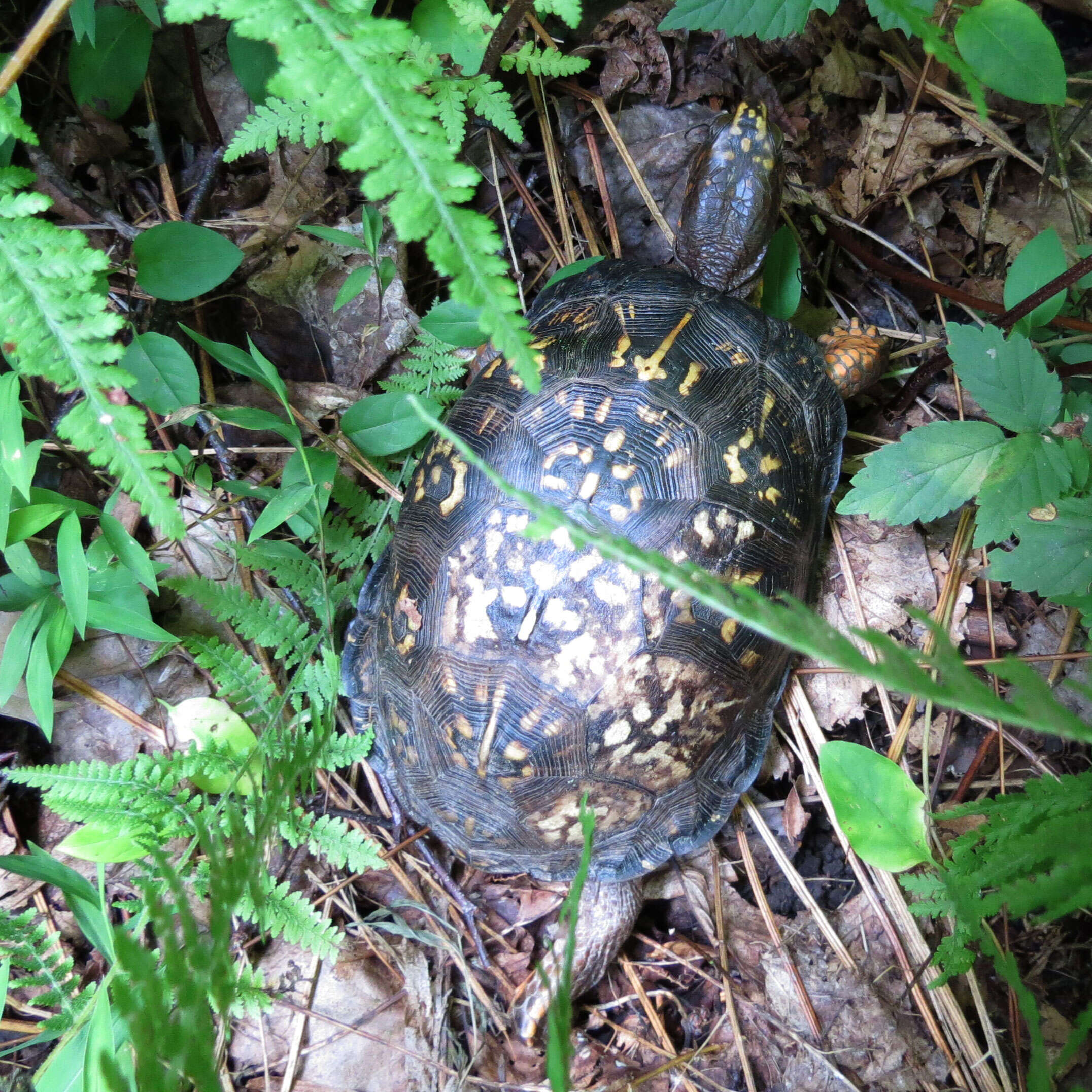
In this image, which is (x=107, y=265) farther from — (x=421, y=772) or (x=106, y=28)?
(x=421, y=772)

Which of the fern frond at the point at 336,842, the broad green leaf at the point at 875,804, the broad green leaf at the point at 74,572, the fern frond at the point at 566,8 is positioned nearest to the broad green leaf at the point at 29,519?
the broad green leaf at the point at 74,572

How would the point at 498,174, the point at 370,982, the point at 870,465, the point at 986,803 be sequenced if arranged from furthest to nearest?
the point at 498,174 < the point at 370,982 < the point at 870,465 < the point at 986,803

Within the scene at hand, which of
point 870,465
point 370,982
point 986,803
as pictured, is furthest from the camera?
point 370,982

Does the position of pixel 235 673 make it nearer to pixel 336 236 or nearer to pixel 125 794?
pixel 125 794

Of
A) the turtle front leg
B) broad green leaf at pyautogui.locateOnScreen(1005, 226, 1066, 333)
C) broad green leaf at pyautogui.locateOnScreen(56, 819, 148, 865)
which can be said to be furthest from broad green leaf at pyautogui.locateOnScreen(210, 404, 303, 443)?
broad green leaf at pyautogui.locateOnScreen(1005, 226, 1066, 333)

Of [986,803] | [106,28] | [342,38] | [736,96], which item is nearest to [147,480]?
[342,38]

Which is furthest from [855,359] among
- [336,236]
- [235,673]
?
[235,673]
